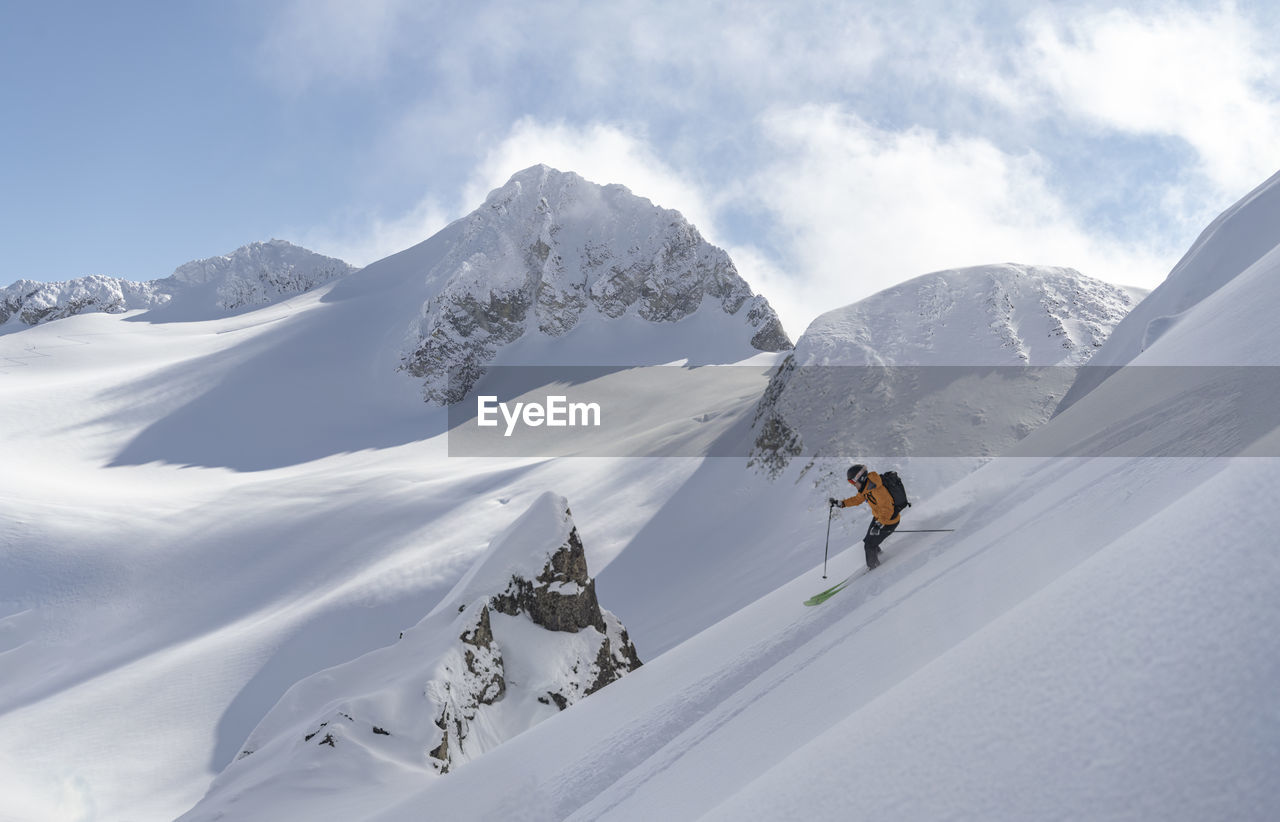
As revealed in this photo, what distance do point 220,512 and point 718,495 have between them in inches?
972

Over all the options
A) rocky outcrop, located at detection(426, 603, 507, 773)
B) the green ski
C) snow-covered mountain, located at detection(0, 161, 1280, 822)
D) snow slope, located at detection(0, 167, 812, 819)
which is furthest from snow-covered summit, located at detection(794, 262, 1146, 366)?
the green ski

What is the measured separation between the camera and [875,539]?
301 inches

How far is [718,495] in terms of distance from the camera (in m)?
26.7

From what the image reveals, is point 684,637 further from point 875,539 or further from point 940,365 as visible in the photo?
point 875,539

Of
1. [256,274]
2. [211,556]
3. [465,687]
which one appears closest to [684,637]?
[465,687]

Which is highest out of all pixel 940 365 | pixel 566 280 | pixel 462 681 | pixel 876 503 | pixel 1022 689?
pixel 566 280

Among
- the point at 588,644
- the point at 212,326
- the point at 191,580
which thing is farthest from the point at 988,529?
the point at 212,326

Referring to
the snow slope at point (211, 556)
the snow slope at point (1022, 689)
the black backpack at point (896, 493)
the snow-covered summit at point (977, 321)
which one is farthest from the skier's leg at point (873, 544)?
the snow-covered summit at point (977, 321)

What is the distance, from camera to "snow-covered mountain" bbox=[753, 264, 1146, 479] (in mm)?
21453

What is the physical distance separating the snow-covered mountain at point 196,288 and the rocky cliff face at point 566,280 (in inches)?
2103

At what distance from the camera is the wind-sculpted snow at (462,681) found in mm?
8992

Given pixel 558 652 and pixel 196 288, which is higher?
pixel 196 288

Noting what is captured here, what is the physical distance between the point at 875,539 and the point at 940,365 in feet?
58.3

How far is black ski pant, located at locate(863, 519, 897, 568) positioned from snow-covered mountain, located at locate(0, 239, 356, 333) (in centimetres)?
12095
